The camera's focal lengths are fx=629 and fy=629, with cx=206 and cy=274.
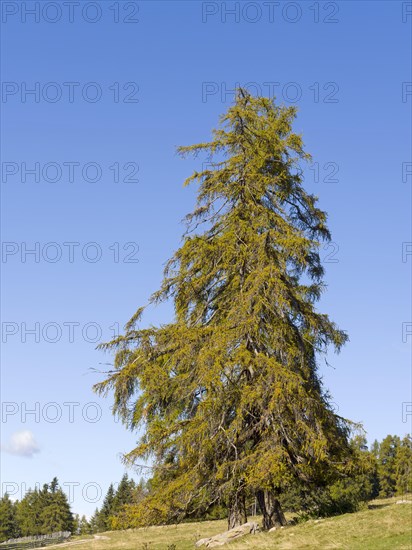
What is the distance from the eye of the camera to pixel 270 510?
1948 centimetres

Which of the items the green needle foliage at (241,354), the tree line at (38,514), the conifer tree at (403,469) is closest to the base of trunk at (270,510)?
the green needle foliage at (241,354)

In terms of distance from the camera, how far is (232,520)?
Answer: 2025 centimetres

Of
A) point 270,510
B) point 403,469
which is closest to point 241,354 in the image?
point 270,510

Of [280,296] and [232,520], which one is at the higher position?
[280,296]

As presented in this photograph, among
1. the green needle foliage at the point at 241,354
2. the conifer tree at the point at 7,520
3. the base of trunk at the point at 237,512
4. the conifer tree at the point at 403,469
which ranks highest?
the green needle foliage at the point at 241,354

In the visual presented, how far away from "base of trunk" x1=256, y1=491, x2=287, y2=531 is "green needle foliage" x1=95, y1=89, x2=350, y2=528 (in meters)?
0.04

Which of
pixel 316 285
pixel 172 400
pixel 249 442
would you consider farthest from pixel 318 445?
pixel 316 285

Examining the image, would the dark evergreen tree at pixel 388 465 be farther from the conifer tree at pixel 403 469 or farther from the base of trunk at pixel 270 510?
the base of trunk at pixel 270 510

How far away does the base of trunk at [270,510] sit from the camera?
63.6 feet

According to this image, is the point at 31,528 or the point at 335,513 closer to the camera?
the point at 335,513

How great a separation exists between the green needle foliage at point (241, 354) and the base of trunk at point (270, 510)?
0.14ft

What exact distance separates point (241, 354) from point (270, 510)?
5024 millimetres

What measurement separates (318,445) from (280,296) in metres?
4.68

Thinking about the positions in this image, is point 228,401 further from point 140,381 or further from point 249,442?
point 140,381
